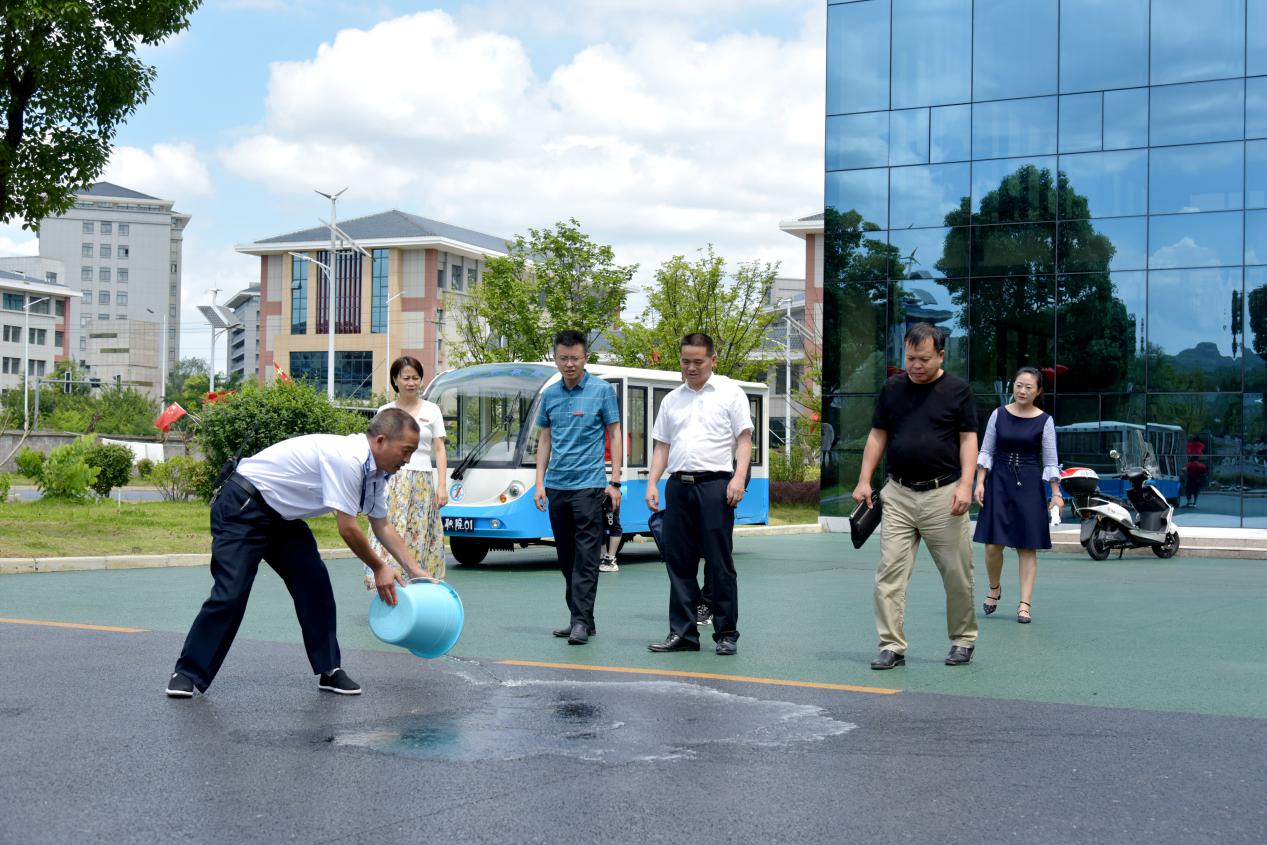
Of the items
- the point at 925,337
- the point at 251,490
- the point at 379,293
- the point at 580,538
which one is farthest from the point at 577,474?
the point at 379,293

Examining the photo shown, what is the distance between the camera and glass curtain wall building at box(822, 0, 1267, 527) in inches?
982

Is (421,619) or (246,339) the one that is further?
(246,339)

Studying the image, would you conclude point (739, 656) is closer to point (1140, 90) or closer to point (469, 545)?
point (469, 545)

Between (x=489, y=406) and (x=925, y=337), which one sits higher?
(x=925, y=337)

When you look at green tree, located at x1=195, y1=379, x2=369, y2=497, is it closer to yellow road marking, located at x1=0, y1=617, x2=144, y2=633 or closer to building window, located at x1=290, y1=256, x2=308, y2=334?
yellow road marking, located at x1=0, y1=617, x2=144, y2=633

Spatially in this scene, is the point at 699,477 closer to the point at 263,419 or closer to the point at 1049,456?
the point at 1049,456

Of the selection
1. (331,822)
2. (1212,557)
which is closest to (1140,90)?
(1212,557)

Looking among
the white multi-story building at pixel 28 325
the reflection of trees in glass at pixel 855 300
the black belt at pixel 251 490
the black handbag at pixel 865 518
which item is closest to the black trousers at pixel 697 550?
the black handbag at pixel 865 518

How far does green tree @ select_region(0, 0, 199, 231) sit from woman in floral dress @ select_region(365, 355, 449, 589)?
8576 mm

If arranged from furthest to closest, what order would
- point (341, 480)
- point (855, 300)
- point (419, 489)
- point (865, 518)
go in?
point (855, 300), point (419, 489), point (865, 518), point (341, 480)

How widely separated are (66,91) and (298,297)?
84.4 m

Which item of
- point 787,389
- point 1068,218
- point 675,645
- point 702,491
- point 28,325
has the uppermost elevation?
point 28,325

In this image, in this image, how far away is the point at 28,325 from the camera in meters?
120

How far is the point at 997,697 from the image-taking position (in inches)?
279
